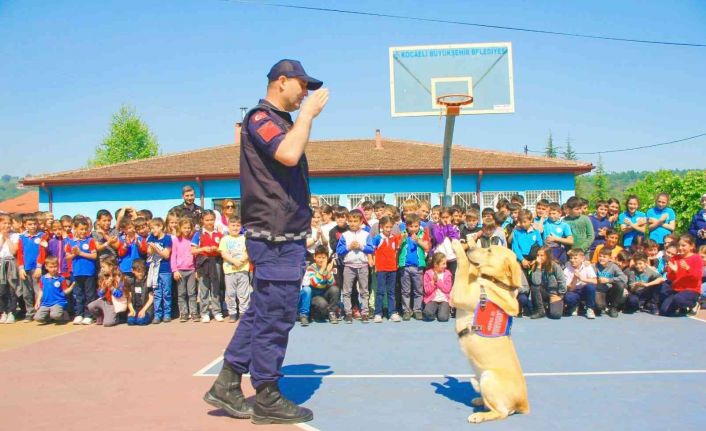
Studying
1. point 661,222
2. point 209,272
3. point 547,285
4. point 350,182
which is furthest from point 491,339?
point 350,182

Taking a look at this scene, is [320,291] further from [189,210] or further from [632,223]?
[632,223]

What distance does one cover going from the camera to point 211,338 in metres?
7.60

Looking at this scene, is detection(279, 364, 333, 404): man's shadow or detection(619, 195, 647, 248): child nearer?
detection(279, 364, 333, 404): man's shadow

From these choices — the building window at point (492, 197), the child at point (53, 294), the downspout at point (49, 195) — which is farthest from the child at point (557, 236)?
the downspout at point (49, 195)

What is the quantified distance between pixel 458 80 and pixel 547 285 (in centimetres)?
685

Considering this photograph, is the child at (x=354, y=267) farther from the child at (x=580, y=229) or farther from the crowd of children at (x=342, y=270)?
the child at (x=580, y=229)

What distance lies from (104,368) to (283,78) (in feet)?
12.8

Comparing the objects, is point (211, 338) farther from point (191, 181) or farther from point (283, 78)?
point (191, 181)

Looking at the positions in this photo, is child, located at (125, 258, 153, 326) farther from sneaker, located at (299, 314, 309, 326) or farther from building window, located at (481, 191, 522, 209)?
building window, located at (481, 191, 522, 209)

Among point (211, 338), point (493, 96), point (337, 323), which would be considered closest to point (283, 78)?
point (211, 338)

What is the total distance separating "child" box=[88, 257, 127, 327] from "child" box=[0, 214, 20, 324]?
1.79 metres

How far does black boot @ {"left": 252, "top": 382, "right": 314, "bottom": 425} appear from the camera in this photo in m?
4.12

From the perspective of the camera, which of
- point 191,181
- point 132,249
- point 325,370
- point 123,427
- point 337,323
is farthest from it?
point 191,181

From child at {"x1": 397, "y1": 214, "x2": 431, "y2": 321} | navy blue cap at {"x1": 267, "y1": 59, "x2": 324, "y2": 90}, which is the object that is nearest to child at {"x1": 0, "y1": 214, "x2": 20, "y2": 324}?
child at {"x1": 397, "y1": 214, "x2": 431, "y2": 321}
